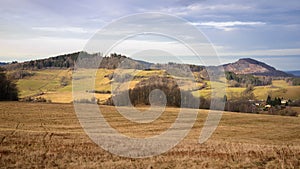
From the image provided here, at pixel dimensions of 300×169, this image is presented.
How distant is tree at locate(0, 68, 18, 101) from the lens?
74.9 metres

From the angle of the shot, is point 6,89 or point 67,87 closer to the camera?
point 6,89

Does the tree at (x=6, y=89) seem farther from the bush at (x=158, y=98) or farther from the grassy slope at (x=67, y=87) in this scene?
the bush at (x=158, y=98)

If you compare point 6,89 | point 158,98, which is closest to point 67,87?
point 6,89

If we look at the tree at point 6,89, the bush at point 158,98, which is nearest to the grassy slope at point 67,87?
the bush at point 158,98

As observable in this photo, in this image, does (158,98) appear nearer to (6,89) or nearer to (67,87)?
(6,89)

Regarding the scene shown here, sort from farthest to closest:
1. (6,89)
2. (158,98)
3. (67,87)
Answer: (67,87), (158,98), (6,89)

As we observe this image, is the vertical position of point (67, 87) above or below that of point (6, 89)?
above

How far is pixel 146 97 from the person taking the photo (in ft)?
251

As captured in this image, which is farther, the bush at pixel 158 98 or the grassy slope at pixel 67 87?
the grassy slope at pixel 67 87

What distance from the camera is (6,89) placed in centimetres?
7588

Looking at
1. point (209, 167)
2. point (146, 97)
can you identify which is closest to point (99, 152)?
point (209, 167)

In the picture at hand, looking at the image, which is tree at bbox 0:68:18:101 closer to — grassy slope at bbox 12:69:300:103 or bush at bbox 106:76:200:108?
grassy slope at bbox 12:69:300:103

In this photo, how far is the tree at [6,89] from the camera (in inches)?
2948

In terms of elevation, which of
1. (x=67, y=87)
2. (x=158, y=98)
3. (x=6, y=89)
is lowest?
(x=158, y=98)
